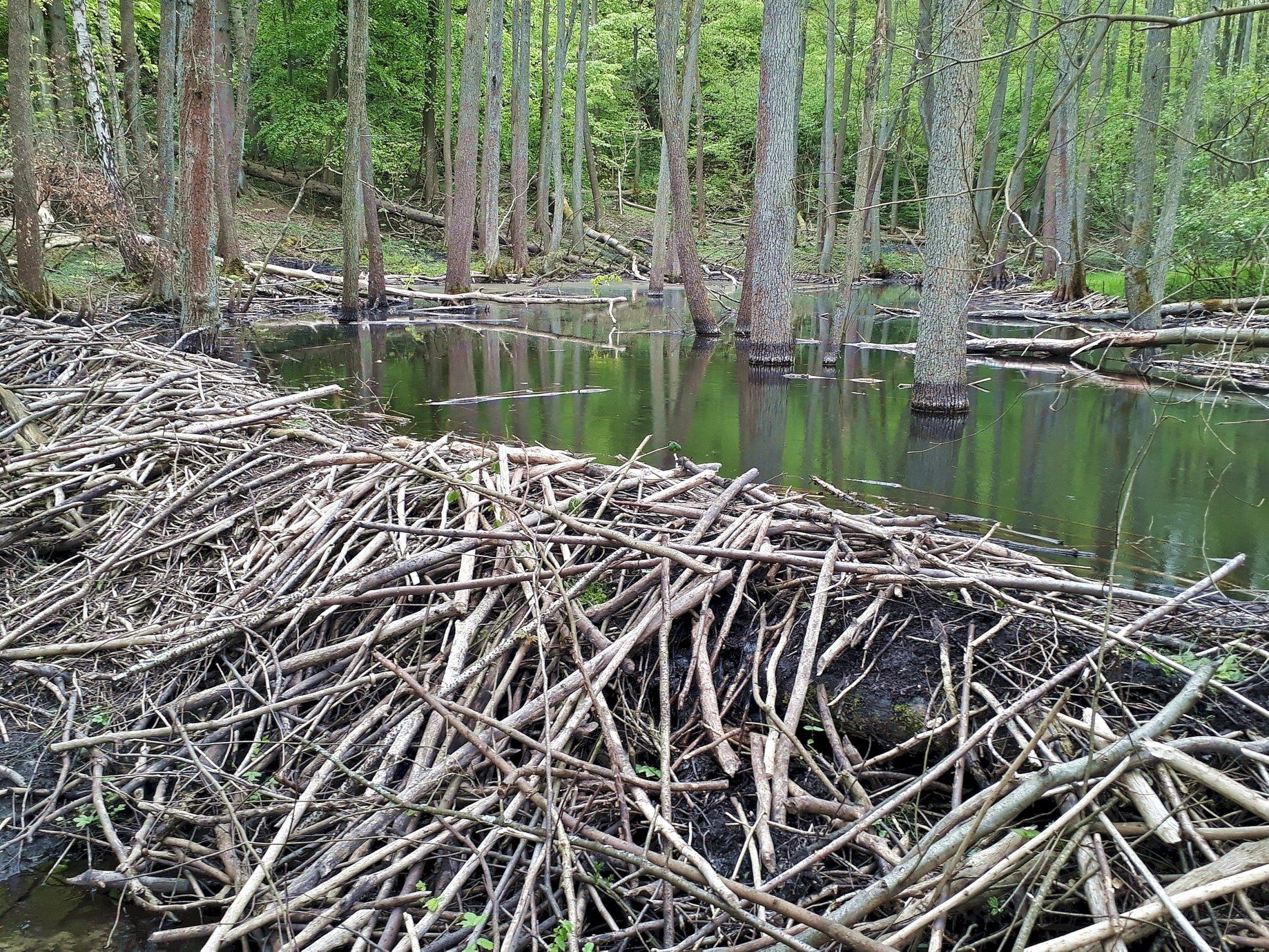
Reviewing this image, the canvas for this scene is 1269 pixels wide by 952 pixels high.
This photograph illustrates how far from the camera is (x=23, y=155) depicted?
43.3 feet

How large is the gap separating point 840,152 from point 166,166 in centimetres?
1856

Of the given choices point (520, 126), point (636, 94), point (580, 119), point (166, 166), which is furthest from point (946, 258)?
point (636, 94)

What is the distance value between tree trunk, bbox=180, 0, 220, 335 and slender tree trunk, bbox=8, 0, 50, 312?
199 centimetres

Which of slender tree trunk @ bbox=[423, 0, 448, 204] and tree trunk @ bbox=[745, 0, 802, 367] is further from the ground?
slender tree trunk @ bbox=[423, 0, 448, 204]

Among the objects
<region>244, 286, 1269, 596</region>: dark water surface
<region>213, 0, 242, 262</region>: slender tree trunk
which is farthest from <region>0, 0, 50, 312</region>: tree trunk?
<region>213, 0, 242, 262</region>: slender tree trunk

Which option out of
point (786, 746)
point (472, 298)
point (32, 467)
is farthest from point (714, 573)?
point (472, 298)

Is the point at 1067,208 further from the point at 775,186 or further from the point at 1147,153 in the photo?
the point at 775,186

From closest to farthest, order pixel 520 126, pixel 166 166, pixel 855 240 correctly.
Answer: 1. pixel 166 166
2. pixel 855 240
3. pixel 520 126

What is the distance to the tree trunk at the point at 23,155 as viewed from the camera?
42.8 ft

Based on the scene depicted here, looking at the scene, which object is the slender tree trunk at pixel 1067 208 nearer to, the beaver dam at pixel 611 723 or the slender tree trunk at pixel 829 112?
the slender tree trunk at pixel 829 112

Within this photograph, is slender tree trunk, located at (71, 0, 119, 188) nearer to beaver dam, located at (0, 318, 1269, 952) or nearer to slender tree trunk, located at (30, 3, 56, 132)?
slender tree trunk, located at (30, 3, 56, 132)

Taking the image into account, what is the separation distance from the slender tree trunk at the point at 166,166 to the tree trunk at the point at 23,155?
2.81 m

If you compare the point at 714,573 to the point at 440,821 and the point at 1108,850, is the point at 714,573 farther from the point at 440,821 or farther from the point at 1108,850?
the point at 1108,850

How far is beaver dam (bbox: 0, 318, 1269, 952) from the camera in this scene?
8.78ft
